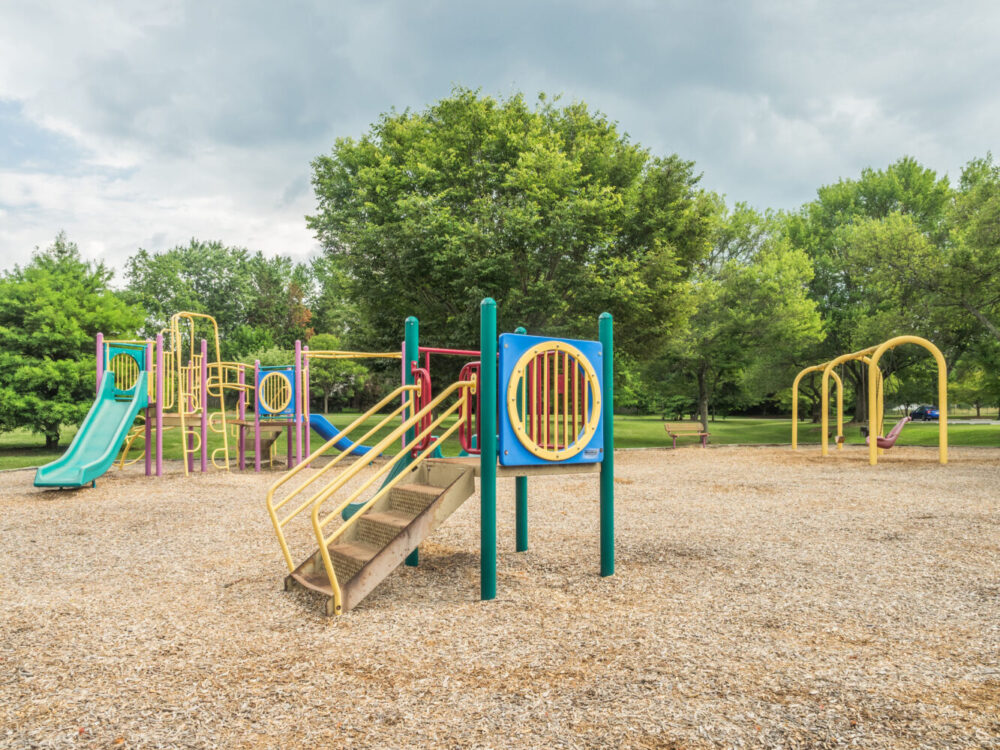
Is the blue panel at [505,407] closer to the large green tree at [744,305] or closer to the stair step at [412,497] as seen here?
the stair step at [412,497]

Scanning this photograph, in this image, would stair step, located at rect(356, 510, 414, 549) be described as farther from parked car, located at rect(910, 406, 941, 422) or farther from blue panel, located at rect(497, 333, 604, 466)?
parked car, located at rect(910, 406, 941, 422)

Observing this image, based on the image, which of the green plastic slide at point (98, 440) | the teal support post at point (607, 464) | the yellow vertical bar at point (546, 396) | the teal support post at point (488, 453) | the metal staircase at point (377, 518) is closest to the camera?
the metal staircase at point (377, 518)

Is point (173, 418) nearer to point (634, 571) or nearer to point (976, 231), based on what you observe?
point (634, 571)

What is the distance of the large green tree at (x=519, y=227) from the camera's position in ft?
61.6

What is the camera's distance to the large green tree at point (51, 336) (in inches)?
706

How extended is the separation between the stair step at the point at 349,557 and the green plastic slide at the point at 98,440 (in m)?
7.11

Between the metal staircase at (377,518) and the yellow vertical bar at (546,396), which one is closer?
the metal staircase at (377,518)

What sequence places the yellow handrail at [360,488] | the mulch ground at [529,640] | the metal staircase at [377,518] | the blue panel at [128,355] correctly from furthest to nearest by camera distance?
the blue panel at [128,355] < the metal staircase at [377,518] < the yellow handrail at [360,488] < the mulch ground at [529,640]

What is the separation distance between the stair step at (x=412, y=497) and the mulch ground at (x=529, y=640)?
60cm

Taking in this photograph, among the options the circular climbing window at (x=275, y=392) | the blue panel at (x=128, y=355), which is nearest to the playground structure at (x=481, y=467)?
the blue panel at (x=128, y=355)

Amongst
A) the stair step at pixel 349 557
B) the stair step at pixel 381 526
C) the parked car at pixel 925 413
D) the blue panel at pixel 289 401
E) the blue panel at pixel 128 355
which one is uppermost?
the blue panel at pixel 128 355

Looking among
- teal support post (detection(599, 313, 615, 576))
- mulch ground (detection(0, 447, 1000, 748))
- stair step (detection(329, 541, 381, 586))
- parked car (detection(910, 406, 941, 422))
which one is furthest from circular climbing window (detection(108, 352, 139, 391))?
parked car (detection(910, 406, 941, 422))

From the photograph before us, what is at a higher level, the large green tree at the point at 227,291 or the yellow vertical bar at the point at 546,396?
the large green tree at the point at 227,291

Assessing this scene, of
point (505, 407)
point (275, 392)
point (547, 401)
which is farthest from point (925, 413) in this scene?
point (505, 407)
